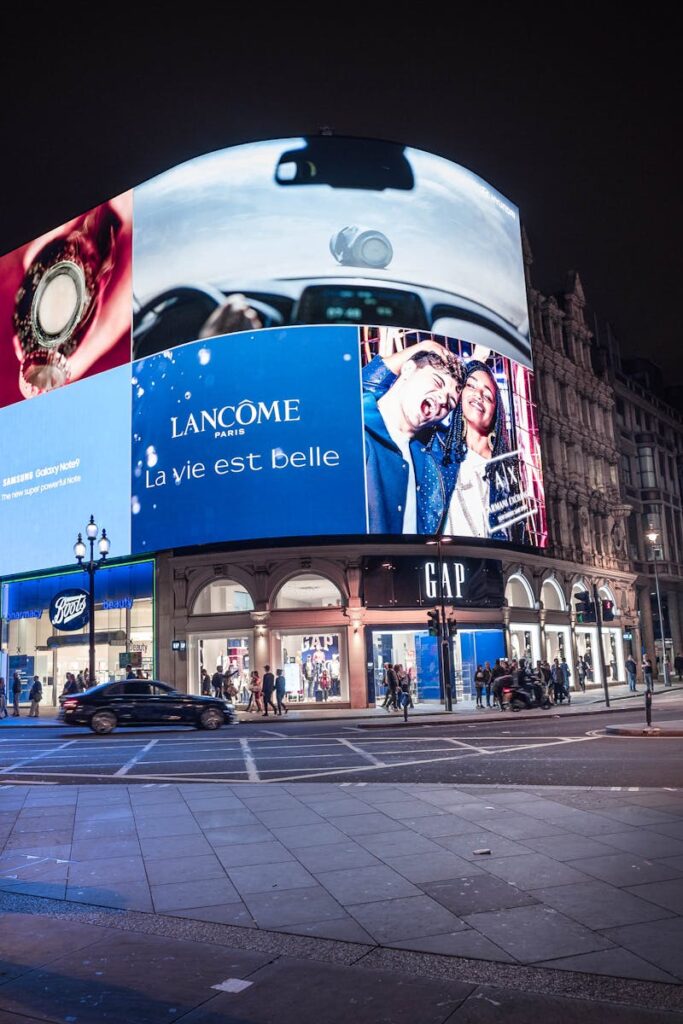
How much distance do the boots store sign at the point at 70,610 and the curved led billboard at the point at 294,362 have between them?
2693 mm

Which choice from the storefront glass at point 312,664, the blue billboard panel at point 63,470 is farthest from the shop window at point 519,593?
the blue billboard panel at point 63,470

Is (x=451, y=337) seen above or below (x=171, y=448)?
above

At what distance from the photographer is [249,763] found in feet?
56.6

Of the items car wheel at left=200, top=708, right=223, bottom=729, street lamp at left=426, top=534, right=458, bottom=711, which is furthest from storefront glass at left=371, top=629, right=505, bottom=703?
car wheel at left=200, top=708, right=223, bottom=729

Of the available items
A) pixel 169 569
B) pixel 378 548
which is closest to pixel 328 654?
pixel 378 548

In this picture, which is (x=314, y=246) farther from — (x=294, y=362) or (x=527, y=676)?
(x=527, y=676)

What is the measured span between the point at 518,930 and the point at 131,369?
40234 millimetres

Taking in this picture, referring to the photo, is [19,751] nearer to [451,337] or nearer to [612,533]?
[451,337]

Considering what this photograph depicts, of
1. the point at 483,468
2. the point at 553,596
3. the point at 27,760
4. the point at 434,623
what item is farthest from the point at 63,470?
the point at 27,760

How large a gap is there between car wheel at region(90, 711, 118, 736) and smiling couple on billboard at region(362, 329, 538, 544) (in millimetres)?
Answer: 14799

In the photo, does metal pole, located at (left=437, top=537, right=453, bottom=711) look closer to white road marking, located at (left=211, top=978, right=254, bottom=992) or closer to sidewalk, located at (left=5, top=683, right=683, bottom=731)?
sidewalk, located at (left=5, top=683, right=683, bottom=731)

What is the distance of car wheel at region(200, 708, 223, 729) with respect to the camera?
27.1m

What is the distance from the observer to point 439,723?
2695 cm

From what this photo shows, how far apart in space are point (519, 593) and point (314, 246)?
20372mm
